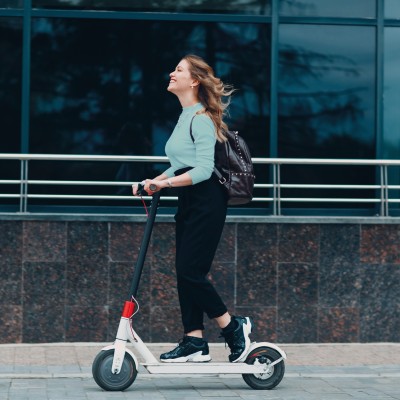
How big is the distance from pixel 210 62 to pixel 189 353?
14.2 feet

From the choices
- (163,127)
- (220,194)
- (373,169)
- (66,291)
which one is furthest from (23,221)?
(373,169)

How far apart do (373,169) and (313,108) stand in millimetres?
838

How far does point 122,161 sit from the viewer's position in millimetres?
10414

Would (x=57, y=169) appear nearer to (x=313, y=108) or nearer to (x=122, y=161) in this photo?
(x=122, y=161)

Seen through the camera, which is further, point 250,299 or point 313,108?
point 313,108

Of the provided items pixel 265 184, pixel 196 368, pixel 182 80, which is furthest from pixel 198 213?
pixel 265 184

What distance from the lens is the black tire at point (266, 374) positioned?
24.2 feet

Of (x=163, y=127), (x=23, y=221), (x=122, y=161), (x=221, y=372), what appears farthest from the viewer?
(x=163, y=127)

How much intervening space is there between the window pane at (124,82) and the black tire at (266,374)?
3805 millimetres

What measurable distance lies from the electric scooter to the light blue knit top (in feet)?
0.97

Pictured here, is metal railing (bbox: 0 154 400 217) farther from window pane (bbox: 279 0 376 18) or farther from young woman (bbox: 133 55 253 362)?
young woman (bbox: 133 55 253 362)

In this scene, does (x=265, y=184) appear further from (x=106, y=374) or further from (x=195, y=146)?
(x=106, y=374)

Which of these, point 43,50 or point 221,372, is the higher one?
point 43,50

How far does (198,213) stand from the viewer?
7.42 meters
